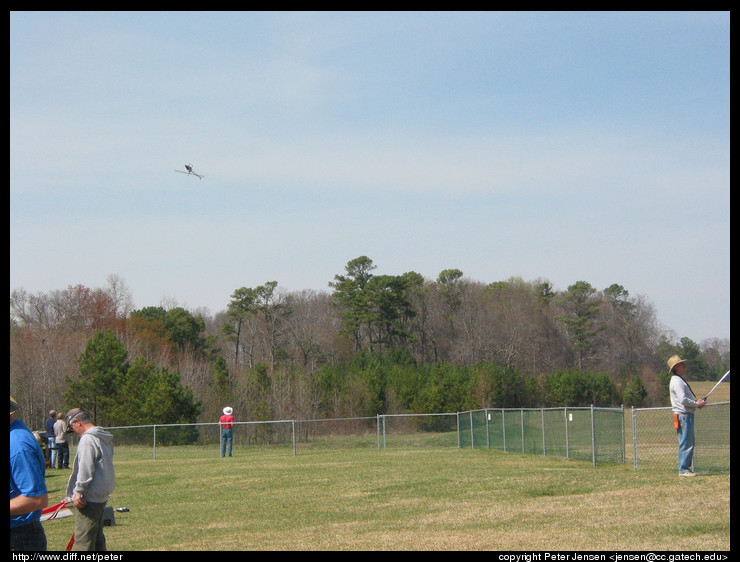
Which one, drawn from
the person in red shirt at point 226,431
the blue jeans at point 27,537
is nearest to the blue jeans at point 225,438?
the person in red shirt at point 226,431

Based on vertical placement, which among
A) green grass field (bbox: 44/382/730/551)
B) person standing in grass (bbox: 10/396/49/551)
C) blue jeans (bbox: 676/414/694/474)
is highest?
person standing in grass (bbox: 10/396/49/551)

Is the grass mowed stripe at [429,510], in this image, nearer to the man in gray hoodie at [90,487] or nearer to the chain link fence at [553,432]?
the chain link fence at [553,432]

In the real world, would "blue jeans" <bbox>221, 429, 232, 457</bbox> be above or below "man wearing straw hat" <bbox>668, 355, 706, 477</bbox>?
below

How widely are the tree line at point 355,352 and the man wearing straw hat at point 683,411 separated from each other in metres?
36.2

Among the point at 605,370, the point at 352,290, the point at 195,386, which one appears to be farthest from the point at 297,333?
the point at 605,370

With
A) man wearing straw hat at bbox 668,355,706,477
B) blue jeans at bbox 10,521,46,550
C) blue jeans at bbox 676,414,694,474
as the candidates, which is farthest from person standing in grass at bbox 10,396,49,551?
blue jeans at bbox 676,414,694,474

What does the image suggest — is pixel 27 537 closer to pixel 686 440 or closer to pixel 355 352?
pixel 686 440

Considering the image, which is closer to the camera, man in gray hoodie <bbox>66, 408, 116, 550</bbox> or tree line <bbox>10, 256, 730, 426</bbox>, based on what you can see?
man in gray hoodie <bbox>66, 408, 116, 550</bbox>

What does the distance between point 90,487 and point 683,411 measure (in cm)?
961

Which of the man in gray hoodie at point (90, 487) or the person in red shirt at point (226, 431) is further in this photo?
the person in red shirt at point (226, 431)

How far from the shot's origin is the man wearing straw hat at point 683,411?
1316 centimetres

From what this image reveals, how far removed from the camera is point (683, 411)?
43.5 ft

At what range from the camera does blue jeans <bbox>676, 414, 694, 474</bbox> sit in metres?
13.3

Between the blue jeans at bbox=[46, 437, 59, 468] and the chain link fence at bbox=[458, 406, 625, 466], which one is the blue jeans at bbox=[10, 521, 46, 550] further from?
the blue jeans at bbox=[46, 437, 59, 468]
